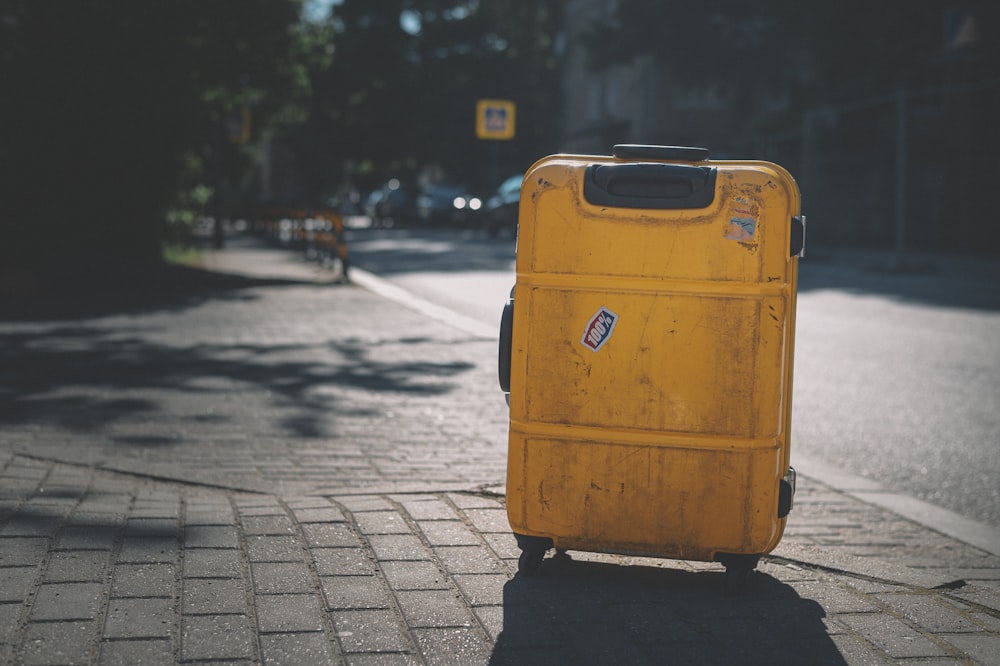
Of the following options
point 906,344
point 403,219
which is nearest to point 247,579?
point 906,344

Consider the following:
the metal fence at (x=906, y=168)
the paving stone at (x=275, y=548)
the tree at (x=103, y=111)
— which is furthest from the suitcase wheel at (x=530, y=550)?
the metal fence at (x=906, y=168)

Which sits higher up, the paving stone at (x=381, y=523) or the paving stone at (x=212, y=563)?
the paving stone at (x=212, y=563)

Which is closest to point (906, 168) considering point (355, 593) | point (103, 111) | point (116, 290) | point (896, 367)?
point (103, 111)

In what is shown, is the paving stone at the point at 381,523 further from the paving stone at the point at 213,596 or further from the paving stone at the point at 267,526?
the paving stone at the point at 213,596

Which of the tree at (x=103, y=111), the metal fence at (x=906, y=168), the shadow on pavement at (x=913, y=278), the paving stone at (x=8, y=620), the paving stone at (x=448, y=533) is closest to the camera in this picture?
the paving stone at (x=8, y=620)

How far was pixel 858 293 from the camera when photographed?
1748 cm

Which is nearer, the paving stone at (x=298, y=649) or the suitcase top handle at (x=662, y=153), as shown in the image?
the paving stone at (x=298, y=649)

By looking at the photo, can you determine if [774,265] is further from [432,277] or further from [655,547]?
[432,277]

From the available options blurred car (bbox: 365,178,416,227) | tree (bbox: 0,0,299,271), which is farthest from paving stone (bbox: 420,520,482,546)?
blurred car (bbox: 365,178,416,227)

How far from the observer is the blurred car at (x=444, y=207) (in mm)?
44781

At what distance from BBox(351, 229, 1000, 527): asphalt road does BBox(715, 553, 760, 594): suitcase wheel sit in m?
2.25

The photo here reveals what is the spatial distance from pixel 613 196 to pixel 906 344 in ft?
27.7

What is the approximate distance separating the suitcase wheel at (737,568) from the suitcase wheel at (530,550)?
53cm

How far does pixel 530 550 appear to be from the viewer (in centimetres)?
414
